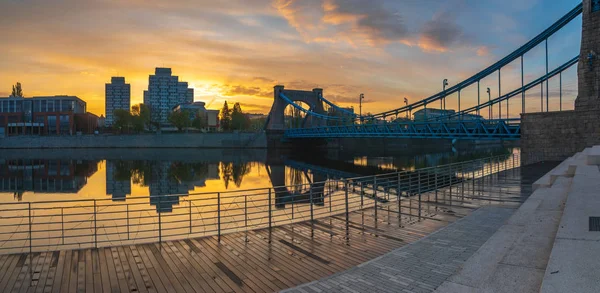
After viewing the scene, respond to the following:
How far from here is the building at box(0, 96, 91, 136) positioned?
343ft

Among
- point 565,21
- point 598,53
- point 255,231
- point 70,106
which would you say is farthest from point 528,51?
point 70,106

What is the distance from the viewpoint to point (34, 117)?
351 ft

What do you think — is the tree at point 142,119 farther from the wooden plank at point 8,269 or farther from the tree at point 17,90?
the wooden plank at point 8,269

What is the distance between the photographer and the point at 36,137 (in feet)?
281

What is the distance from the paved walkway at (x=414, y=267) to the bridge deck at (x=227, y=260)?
0.54 m

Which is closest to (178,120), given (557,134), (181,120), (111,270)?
(181,120)

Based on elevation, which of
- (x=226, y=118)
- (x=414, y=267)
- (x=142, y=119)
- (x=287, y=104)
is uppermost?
(x=287, y=104)

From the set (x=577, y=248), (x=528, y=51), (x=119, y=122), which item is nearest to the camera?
(x=577, y=248)

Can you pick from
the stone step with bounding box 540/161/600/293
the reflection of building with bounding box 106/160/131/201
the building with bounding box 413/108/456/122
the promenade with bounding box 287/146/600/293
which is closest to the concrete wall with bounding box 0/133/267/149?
the building with bounding box 413/108/456/122

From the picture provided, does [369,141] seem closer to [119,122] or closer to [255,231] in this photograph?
[119,122]

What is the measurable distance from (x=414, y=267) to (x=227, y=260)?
3.25 meters

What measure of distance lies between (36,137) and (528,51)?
310 feet

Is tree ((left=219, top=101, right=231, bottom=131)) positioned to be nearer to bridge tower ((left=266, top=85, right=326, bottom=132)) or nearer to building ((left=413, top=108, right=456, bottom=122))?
bridge tower ((left=266, top=85, right=326, bottom=132))

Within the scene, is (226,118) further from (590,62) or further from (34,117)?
(590,62)
